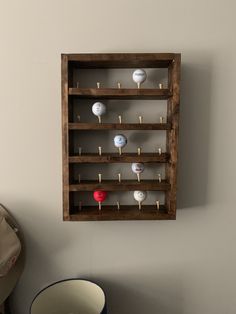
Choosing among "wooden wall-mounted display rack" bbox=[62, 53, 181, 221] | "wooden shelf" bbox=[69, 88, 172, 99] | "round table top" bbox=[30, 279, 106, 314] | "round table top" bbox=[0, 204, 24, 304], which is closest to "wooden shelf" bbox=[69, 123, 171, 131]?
"wooden wall-mounted display rack" bbox=[62, 53, 181, 221]

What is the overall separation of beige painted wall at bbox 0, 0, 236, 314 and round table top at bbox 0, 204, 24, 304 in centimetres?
3

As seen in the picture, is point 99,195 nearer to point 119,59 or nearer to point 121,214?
point 121,214

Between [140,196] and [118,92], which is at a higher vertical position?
[118,92]

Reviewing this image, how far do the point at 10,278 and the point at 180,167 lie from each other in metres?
0.77

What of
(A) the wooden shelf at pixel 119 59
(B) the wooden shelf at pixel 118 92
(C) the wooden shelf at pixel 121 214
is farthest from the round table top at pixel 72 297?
(A) the wooden shelf at pixel 119 59

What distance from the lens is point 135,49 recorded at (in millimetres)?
1023

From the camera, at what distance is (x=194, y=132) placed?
1066 millimetres

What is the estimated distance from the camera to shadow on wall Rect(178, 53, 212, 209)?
1.04 metres

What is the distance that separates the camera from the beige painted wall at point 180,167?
1.01 metres

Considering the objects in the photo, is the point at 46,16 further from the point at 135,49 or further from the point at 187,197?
the point at 187,197

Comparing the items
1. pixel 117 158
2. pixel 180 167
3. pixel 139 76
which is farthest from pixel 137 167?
pixel 139 76

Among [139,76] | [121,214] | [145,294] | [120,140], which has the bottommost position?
[145,294]

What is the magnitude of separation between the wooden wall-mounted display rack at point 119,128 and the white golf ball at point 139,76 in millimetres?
32

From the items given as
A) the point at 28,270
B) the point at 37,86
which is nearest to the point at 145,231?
the point at 28,270
